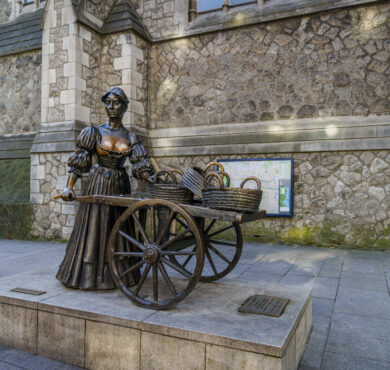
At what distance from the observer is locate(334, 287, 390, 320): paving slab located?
3.39m

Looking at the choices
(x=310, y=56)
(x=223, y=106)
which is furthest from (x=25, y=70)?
(x=310, y=56)

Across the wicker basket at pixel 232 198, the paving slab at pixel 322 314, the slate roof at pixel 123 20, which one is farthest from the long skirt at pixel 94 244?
the slate roof at pixel 123 20

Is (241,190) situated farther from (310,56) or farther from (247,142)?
(310,56)

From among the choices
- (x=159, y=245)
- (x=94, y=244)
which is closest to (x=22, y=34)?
(x=94, y=244)

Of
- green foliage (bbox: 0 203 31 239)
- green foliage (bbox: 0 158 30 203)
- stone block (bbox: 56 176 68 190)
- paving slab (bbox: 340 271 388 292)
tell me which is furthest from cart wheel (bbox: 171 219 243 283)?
green foliage (bbox: 0 158 30 203)

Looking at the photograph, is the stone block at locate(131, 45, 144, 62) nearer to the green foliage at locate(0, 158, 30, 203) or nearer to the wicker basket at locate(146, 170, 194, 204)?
the green foliage at locate(0, 158, 30, 203)

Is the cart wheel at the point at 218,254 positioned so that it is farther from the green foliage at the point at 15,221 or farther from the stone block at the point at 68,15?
the stone block at the point at 68,15

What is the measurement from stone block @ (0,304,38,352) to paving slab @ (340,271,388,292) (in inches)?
134

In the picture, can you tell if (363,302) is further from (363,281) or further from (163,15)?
(163,15)

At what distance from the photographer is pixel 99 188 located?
3.16m

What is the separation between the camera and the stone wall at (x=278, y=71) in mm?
6602

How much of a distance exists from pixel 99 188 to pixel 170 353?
5.12ft

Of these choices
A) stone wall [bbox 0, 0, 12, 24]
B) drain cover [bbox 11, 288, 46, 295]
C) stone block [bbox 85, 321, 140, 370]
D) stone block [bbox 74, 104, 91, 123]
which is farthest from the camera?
stone wall [bbox 0, 0, 12, 24]

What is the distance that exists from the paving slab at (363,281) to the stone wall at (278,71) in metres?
3.29
